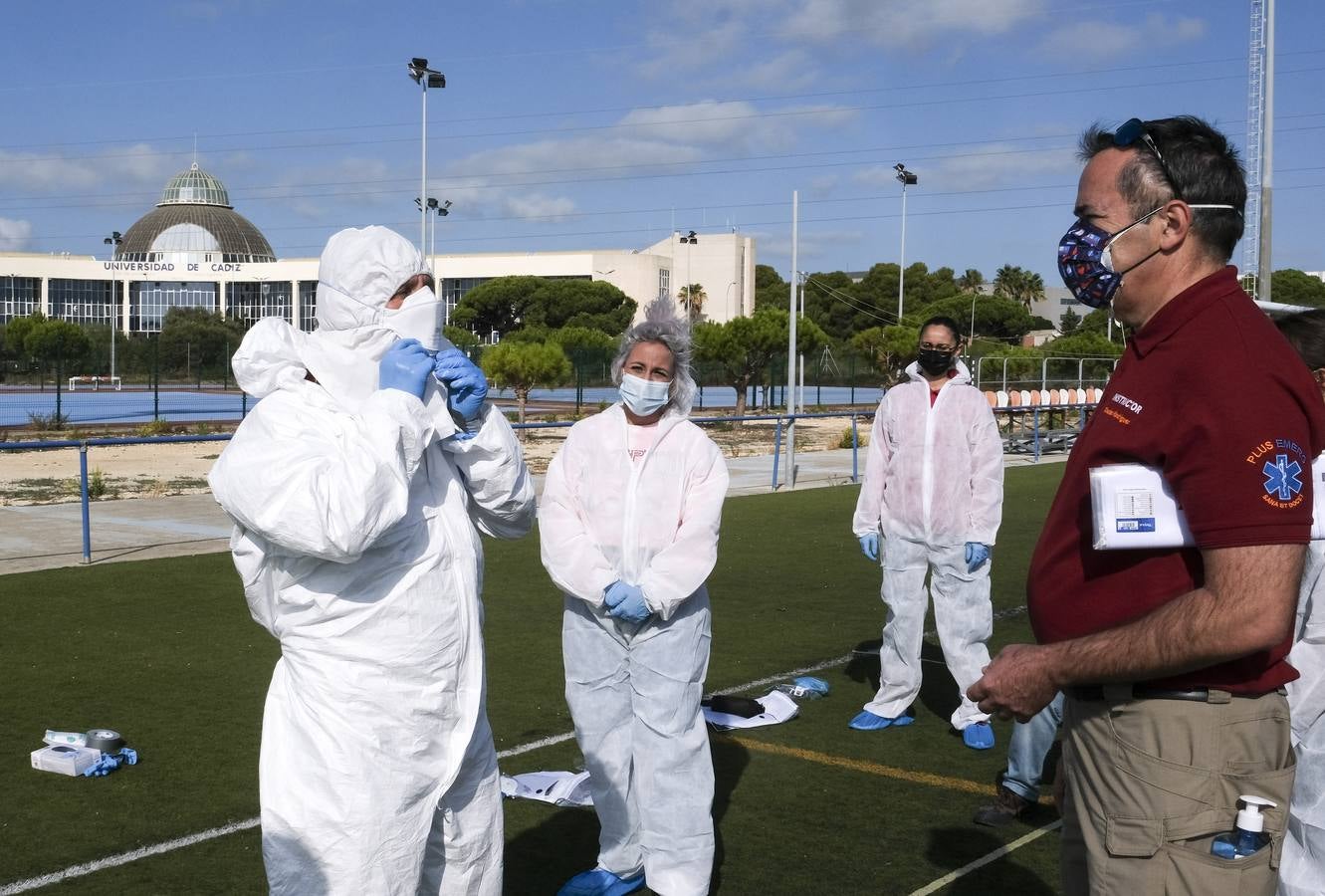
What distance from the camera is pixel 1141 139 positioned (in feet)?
8.05

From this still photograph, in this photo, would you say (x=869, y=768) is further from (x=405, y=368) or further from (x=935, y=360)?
(x=405, y=368)

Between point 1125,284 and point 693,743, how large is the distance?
7.97 ft

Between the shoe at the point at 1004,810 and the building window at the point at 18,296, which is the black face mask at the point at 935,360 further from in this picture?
the building window at the point at 18,296

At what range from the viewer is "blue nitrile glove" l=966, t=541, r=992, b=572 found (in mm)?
6215

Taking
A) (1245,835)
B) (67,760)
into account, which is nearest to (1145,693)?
(1245,835)

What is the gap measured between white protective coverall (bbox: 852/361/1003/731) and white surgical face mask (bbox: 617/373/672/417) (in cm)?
216

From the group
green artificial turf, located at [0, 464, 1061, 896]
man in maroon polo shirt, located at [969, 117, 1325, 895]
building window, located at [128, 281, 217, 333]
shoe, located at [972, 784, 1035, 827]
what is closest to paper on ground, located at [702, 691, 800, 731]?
green artificial turf, located at [0, 464, 1061, 896]

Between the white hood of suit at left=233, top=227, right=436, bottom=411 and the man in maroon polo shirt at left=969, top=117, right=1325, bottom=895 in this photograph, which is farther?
the white hood of suit at left=233, top=227, right=436, bottom=411

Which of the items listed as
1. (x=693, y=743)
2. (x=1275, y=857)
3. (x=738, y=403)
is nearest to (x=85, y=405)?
(x=738, y=403)

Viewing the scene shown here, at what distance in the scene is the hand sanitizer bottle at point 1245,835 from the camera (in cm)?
221

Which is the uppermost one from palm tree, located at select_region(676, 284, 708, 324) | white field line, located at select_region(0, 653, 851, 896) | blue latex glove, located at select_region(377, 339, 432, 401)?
palm tree, located at select_region(676, 284, 708, 324)

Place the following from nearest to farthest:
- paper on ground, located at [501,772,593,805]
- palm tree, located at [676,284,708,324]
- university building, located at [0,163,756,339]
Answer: paper on ground, located at [501,772,593,805] < palm tree, located at [676,284,708,324] < university building, located at [0,163,756,339]

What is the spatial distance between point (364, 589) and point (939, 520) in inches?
157

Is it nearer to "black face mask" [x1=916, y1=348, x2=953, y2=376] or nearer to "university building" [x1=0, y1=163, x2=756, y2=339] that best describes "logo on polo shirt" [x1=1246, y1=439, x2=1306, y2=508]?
"black face mask" [x1=916, y1=348, x2=953, y2=376]
